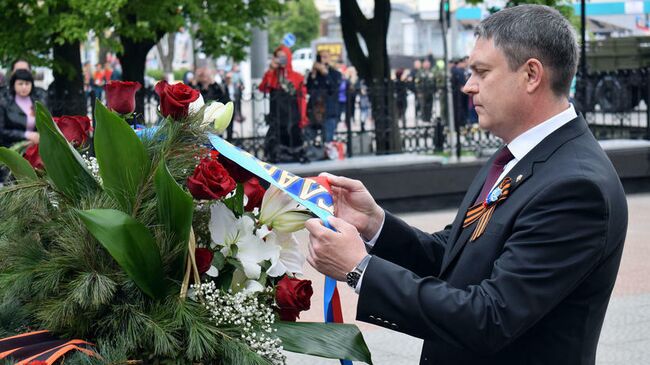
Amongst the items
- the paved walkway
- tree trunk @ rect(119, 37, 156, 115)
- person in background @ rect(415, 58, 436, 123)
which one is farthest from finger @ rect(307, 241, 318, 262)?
tree trunk @ rect(119, 37, 156, 115)

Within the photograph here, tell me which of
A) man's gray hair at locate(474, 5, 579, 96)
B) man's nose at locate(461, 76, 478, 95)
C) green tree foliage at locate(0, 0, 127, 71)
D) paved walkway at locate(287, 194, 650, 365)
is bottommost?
paved walkway at locate(287, 194, 650, 365)

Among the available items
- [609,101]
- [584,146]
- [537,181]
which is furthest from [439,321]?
[609,101]

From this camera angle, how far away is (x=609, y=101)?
14227mm

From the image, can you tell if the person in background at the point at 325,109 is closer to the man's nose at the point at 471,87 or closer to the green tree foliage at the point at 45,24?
the green tree foliage at the point at 45,24

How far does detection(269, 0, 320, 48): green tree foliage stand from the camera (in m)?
70.2

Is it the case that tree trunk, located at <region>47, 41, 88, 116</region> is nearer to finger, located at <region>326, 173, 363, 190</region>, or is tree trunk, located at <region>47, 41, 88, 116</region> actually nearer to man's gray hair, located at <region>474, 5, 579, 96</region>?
finger, located at <region>326, 173, 363, 190</region>

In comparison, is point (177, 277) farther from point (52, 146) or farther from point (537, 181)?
point (537, 181)

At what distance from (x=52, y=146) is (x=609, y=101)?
12.6 m

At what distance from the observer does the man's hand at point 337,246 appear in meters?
2.48

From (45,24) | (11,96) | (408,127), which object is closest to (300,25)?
(408,127)

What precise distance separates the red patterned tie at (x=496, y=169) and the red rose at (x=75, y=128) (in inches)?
41.0

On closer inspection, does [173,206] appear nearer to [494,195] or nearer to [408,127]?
[494,195]

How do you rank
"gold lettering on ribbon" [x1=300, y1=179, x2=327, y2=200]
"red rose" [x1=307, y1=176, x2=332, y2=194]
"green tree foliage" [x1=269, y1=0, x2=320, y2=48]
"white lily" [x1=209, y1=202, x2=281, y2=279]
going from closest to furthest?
"white lily" [x1=209, y1=202, x2=281, y2=279]
"gold lettering on ribbon" [x1=300, y1=179, x2=327, y2=200]
"red rose" [x1=307, y1=176, x2=332, y2=194]
"green tree foliage" [x1=269, y1=0, x2=320, y2=48]

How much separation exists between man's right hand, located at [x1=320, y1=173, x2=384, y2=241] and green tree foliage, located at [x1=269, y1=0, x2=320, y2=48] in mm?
66374
